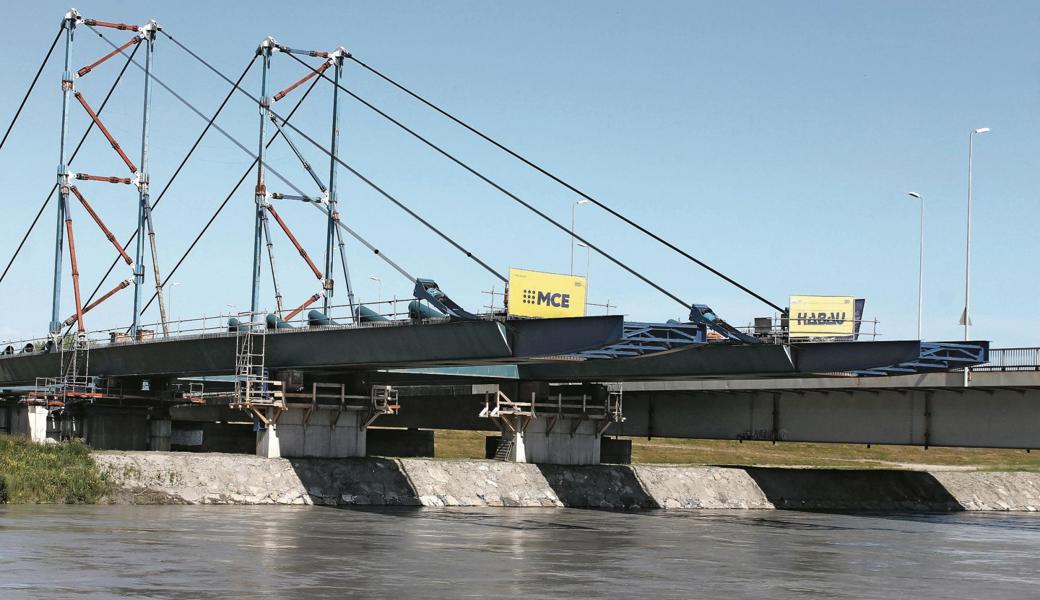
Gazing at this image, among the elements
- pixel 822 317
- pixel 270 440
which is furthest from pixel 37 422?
pixel 822 317

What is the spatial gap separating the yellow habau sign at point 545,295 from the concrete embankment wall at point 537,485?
17849 millimetres

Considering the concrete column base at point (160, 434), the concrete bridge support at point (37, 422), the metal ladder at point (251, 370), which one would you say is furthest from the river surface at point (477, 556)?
the concrete bridge support at point (37, 422)

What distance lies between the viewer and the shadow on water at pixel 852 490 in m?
82.4

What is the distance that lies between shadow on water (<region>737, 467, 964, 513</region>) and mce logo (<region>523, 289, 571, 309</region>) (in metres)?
30.0

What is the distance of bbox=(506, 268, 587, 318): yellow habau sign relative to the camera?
55375mm

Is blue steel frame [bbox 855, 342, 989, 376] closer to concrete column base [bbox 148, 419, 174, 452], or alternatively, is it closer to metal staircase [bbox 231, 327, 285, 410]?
metal staircase [bbox 231, 327, 285, 410]

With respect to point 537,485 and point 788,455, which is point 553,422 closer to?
point 537,485

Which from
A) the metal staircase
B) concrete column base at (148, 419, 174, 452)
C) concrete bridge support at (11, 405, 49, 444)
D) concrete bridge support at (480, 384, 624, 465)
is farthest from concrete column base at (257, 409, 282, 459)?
concrete bridge support at (11, 405, 49, 444)

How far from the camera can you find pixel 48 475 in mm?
60781

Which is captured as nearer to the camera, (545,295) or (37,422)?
(545,295)

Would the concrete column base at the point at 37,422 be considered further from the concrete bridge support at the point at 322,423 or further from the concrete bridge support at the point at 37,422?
the concrete bridge support at the point at 322,423

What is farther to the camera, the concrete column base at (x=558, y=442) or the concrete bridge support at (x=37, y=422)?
the concrete bridge support at (x=37, y=422)

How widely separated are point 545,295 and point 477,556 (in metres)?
16.5

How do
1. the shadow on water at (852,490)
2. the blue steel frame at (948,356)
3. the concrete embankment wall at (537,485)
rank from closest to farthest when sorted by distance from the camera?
the blue steel frame at (948,356), the concrete embankment wall at (537,485), the shadow on water at (852,490)
